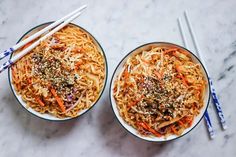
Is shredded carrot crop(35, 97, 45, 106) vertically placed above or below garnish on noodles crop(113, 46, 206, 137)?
above

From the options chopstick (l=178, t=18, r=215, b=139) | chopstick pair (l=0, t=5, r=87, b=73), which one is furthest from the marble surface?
chopstick pair (l=0, t=5, r=87, b=73)

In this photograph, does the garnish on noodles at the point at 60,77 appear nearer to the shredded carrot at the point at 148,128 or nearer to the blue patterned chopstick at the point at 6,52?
the blue patterned chopstick at the point at 6,52

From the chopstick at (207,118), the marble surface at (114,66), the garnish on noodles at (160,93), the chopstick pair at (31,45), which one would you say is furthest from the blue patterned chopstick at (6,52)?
the chopstick at (207,118)

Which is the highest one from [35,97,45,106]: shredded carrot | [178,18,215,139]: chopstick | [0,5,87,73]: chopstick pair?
[0,5,87,73]: chopstick pair

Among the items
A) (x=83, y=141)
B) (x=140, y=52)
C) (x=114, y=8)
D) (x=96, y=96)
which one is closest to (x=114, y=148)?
(x=83, y=141)

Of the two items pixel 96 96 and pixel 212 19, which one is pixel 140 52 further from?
pixel 212 19

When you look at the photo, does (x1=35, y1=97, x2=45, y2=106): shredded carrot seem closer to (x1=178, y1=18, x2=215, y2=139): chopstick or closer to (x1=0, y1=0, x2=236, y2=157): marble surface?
(x1=0, y1=0, x2=236, y2=157): marble surface
